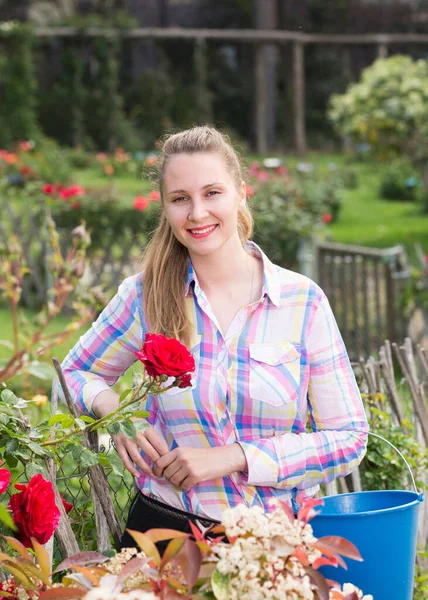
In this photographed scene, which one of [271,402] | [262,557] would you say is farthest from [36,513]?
[271,402]

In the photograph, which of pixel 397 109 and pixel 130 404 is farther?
pixel 397 109

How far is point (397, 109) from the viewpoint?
11719 mm

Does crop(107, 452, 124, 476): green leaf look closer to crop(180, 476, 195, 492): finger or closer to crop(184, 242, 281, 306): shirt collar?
crop(180, 476, 195, 492): finger

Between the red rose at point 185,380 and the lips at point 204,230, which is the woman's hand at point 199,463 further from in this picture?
the lips at point 204,230

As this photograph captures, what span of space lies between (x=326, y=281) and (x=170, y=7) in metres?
18.8

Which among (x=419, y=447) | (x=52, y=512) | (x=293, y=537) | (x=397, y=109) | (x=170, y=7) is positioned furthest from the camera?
(x=170, y=7)

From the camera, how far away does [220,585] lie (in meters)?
1.28

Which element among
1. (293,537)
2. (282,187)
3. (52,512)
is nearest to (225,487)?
(52,512)

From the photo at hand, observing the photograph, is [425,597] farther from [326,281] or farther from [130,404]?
[326,281]

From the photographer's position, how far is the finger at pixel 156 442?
2.01 m

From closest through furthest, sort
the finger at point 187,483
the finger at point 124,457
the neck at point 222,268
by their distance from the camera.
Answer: the finger at point 187,483, the finger at point 124,457, the neck at point 222,268

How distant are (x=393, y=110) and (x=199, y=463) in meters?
10.4

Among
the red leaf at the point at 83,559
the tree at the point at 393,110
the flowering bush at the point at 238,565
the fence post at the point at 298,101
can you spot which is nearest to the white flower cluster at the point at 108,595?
the flowering bush at the point at 238,565

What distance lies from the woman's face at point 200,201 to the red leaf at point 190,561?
914 millimetres
